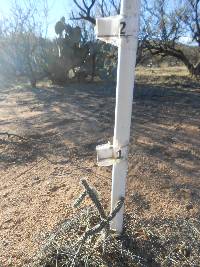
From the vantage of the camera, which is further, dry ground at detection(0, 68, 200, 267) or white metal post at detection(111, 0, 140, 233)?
dry ground at detection(0, 68, 200, 267)

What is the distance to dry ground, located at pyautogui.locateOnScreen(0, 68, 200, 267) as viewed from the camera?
119 inches

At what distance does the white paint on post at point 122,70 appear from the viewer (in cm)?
217

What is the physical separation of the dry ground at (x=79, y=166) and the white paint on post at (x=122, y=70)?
2.51ft

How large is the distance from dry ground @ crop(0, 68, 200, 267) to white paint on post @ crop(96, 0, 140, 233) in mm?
764

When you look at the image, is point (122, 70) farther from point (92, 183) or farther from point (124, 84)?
point (92, 183)

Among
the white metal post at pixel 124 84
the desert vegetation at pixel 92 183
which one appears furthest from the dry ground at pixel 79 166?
the white metal post at pixel 124 84

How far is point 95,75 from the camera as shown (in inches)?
539

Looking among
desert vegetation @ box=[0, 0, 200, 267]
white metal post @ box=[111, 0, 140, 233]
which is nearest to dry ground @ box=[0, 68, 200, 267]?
desert vegetation @ box=[0, 0, 200, 267]

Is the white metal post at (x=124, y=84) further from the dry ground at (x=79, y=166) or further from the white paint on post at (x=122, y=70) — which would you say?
the dry ground at (x=79, y=166)

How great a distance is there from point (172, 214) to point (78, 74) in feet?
34.8

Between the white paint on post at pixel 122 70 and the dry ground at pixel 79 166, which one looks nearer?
the white paint on post at pixel 122 70

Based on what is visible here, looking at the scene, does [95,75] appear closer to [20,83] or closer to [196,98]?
[20,83]

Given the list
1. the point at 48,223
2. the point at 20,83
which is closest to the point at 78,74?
the point at 20,83

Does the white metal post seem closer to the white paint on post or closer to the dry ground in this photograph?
the white paint on post
